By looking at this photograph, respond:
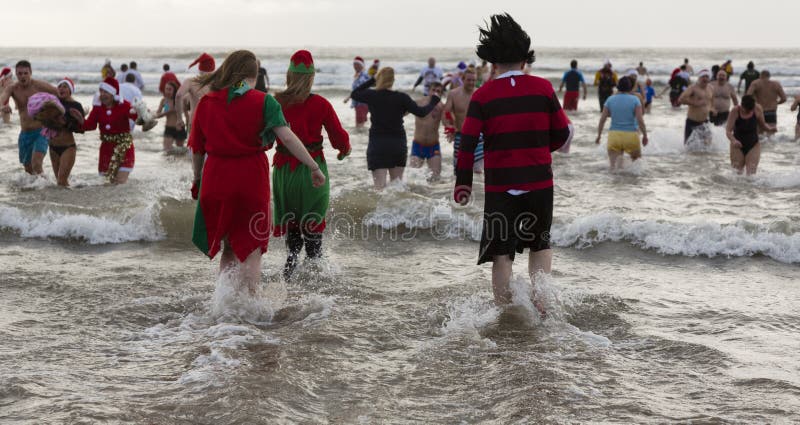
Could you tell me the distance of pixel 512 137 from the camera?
14.8ft

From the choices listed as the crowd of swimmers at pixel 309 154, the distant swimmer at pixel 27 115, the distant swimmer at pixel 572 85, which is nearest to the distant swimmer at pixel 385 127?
the crowd of swimmers at pixel 309 154

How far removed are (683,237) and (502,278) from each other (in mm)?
3177

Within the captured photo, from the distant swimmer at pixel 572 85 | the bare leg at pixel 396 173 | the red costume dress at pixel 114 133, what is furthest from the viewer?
the distant swimmer at pixel 572 85

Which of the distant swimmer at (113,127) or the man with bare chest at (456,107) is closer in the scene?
the distant swimmer at (113,127)

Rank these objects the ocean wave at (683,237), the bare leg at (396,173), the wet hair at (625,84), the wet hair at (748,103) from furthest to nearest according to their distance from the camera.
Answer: the wet hair at (625,84), the wet hair at (748,103), the bare leg at (396,173), the ocean wave at (683,237)

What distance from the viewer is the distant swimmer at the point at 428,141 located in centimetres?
994

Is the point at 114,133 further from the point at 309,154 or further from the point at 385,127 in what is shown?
the point at 309,154

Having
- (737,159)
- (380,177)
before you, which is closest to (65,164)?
(380,177)

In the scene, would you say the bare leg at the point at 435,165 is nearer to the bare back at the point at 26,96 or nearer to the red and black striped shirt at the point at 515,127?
the bare back at the point at 26,96

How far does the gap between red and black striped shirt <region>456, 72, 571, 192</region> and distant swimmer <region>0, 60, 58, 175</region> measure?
6.89m

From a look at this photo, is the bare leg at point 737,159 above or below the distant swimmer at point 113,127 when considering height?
below

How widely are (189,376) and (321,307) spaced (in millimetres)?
1376

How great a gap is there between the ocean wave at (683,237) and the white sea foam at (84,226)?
399 cm

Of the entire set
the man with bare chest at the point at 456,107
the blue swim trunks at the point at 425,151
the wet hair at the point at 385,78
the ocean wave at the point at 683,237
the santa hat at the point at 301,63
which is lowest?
the ocean wave at the point at 683,237
